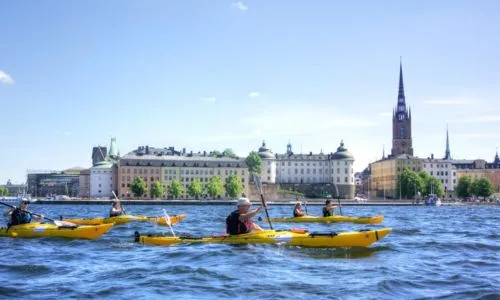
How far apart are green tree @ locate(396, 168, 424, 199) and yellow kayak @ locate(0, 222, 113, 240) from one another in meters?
134

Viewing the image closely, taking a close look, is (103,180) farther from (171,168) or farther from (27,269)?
(27,269)

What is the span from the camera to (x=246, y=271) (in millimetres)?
16562

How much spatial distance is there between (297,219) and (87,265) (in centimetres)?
2226

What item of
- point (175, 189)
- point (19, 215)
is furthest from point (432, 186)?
point (19, 215)

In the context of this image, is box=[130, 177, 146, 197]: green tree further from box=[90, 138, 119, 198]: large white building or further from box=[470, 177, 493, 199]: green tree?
box=[470, 177, 493, 199]: green tree

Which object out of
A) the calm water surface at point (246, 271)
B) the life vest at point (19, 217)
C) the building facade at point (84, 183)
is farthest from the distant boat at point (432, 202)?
the life vest at point (19, 217)

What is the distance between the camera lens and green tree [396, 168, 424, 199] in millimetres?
152375

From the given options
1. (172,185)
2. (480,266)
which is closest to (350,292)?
(480,266)

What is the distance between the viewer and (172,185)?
144125 millimetres

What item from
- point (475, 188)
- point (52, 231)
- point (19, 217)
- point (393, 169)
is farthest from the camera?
point (393, 169)

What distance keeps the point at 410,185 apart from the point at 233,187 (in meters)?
42.6

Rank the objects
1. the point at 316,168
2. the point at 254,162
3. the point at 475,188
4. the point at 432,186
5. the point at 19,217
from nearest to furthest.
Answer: the point at 19,217
the point at 475,188
the point at 432,186
the point at 254,162
the point at 316,168

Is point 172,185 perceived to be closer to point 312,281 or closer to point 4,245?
point 4,245

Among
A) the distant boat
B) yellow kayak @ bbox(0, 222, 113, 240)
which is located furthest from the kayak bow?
the distant boat
